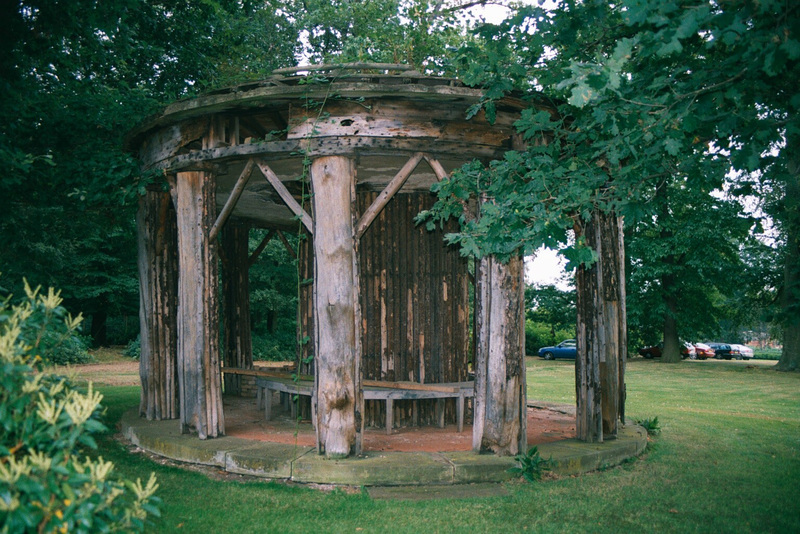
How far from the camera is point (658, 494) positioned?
6.04m

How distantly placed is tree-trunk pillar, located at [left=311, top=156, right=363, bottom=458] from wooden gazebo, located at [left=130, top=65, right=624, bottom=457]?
15 millimetres

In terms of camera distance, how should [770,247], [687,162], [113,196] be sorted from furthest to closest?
[770,247], [113,196], [687,162]

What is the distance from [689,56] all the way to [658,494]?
4075mm

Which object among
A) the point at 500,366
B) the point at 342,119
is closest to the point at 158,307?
the point at 342,119

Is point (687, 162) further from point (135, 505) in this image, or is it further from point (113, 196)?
point (113, 196)

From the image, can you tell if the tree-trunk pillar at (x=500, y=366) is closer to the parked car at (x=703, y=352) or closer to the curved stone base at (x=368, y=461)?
the curved stone base at (x=368, y=461)

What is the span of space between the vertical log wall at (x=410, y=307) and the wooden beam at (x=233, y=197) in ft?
7.94

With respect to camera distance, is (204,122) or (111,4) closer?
(204,122)

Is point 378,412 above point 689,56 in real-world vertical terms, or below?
below

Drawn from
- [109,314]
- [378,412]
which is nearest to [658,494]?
[378,412]

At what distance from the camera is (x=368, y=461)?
624 cm

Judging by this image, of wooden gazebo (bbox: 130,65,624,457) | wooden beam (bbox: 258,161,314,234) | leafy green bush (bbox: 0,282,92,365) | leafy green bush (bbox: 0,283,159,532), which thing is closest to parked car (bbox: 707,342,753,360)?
wooden gazebo (bbox: 130,65,624,457)

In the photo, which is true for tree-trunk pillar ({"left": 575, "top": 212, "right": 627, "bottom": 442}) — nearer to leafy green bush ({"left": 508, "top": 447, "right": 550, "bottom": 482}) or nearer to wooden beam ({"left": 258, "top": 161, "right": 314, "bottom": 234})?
leafy green bush ({"left": 508, "top": 447, "right": 550, "bottom": 482})

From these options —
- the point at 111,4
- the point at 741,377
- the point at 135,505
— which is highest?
the point at 111,4
